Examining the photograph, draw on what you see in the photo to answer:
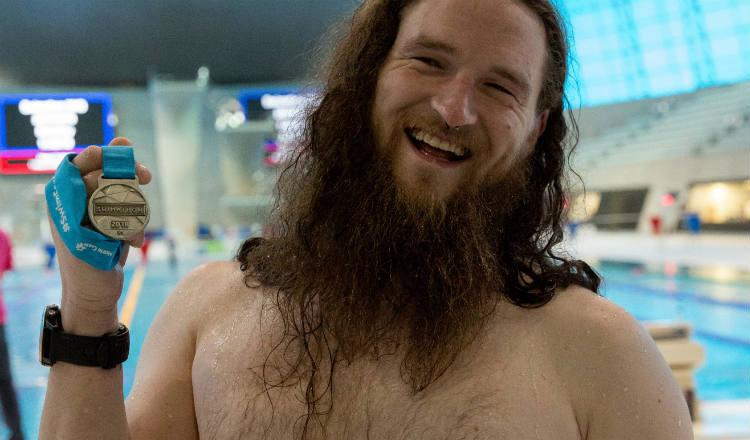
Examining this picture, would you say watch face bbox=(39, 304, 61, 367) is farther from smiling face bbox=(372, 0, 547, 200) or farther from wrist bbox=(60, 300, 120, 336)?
smiling face bbox=(372, 0, 547, 200)

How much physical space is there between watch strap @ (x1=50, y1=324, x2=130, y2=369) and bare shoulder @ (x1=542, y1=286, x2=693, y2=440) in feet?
2.51

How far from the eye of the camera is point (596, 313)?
991mm

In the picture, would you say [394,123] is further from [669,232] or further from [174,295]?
[669,232]

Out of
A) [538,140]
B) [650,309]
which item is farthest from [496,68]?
[650,309]

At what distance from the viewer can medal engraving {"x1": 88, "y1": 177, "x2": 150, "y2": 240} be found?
0.87 m

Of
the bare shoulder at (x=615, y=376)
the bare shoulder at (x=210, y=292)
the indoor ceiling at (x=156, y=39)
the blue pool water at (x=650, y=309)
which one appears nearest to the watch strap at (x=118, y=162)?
the bare shoulder at (x=210, y=292)

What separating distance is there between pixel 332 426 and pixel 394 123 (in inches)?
22.6

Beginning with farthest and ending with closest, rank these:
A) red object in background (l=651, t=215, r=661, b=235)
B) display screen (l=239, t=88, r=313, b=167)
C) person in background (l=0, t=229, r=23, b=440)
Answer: red object in background (l=651, t=215, r=661, b=235), display screen (l=239, t=88, r=313, b=167), person in background (l=0, t=229, r=23, b=440)

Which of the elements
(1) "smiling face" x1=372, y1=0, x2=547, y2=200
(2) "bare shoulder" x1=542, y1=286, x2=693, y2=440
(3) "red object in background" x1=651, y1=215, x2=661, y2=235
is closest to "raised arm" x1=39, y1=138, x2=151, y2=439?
(1) "smiling face" x1=372, y1=0, x2=547, y2=200

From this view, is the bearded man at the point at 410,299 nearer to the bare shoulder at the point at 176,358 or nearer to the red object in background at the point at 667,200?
the bare shoulder at the point at 176,358

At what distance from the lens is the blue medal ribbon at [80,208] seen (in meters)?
0.87

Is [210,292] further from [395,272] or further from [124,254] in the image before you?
[395,272]

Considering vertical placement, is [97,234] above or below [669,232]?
above

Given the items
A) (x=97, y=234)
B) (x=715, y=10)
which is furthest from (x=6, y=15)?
(x=715, y=10)
